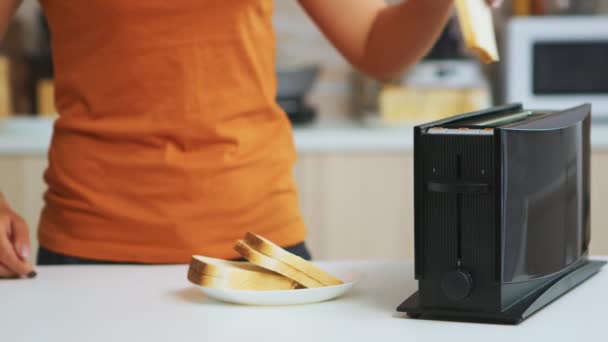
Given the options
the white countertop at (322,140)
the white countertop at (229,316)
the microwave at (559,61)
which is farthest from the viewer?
the microwave at (559,61)

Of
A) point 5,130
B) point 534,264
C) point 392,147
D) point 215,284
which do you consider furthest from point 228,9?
point 5,130

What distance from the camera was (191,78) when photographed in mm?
1312

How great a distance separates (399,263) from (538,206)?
0.26 m

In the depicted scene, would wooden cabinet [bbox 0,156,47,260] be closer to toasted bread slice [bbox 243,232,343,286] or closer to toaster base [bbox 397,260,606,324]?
toasted bread slice [bbox 243,232,343,286]

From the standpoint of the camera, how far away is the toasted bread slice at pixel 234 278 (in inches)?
41.1

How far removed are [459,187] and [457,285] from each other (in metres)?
0.09

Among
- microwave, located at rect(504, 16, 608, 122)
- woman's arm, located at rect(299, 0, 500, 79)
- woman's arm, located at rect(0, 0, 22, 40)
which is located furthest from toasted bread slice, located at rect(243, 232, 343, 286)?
microwave, located at rect(504, 16, 608, 122)

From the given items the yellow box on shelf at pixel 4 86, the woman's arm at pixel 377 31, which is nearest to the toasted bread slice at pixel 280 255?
the woman's arm at pixel 377 31

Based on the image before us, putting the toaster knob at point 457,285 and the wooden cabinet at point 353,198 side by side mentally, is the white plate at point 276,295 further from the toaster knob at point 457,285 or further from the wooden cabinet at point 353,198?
the wooden cabinet at point 353,198

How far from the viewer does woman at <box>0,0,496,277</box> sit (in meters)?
1.30

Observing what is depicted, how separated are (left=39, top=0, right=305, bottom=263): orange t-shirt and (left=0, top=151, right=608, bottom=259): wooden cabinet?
1183mm

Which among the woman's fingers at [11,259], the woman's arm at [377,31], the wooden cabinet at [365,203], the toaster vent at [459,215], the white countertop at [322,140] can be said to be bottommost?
the wooden cabinet at [365,203]

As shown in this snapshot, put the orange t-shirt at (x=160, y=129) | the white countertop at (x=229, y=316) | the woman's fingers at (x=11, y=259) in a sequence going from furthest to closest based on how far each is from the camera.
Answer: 1. the orange t-shirt at (x=160, y=129)
2. the woman's fingers at (x=11, y=259)
3. the white countertop at (x=229, y=316)

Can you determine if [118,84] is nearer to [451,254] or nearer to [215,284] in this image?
[215,284]
